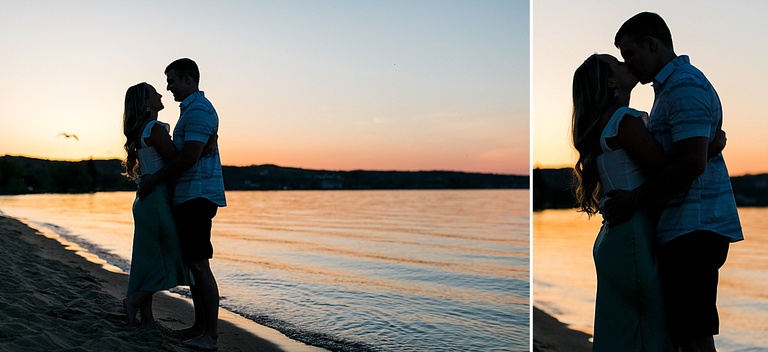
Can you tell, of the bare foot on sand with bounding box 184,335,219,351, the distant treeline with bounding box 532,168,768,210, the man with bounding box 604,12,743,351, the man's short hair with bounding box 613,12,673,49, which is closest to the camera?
the man with bounding box 604,12,743,351

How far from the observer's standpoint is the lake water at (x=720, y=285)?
22.4 feet

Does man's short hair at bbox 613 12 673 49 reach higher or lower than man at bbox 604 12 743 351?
higher

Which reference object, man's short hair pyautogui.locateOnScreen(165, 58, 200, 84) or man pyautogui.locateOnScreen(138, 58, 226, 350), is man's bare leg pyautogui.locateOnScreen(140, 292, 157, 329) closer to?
man pyautogui.locateOnScreen(138, 58, 226, 350)

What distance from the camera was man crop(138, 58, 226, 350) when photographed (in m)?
2.70

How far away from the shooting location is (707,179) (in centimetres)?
154

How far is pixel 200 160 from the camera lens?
2.72 m

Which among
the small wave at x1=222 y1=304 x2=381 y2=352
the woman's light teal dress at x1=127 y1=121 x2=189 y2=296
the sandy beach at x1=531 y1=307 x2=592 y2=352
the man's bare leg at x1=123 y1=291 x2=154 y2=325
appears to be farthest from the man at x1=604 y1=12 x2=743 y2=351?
the sandy beach at x1=531 y1=307 x2=592 y2=352

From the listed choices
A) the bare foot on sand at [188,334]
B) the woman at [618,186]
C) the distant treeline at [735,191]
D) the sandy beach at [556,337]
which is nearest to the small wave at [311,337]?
the bare foot on sand at [188,334]

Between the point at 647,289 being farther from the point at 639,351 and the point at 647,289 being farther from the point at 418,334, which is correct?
the point at 418,334

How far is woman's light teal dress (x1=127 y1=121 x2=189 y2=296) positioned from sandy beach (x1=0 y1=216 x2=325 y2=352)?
22 cm

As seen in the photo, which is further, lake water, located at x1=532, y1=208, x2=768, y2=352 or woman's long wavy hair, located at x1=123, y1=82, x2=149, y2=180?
lake water, located at x1=532, y1=208, x2=768, y2=352

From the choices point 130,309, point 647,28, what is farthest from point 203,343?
point 647,28

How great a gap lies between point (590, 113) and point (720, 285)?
1028cm

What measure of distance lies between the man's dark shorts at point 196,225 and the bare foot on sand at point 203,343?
14.0 inches
